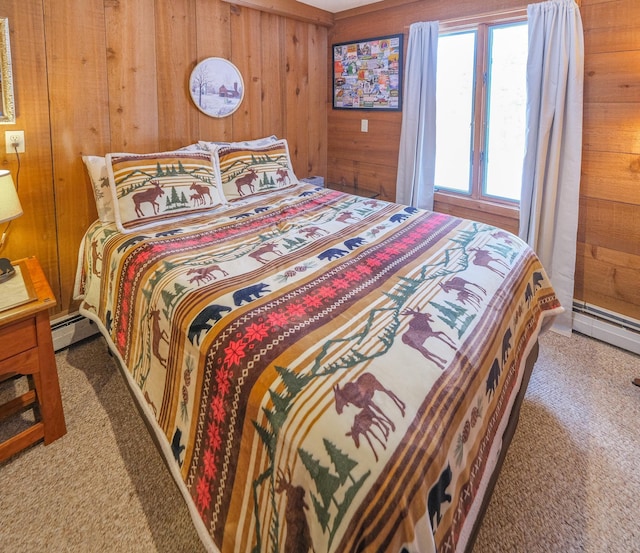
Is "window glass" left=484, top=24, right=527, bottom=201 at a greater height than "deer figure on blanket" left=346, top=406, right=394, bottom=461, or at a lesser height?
greater

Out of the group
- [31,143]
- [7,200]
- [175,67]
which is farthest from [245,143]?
[7,200]

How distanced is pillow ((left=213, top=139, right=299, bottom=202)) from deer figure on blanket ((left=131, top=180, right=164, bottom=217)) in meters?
0.47

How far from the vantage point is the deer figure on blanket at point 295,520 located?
0.84 meters

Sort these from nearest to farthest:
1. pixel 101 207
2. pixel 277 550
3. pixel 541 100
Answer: pixel 277 550
pixel 101 207
pixel 541 100

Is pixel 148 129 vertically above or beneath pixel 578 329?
above

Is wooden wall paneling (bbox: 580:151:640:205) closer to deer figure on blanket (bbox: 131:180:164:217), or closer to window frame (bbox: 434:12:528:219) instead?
window frame (bbox: 434:12:528:219)

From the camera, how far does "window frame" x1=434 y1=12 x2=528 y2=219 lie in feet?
9.00

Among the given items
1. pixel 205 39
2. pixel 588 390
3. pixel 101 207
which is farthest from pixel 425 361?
pixel 205 39

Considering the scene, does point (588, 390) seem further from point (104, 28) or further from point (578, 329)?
point (104, 28)

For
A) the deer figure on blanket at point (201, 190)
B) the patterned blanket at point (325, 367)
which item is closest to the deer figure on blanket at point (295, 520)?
the patterned blanket at point (325, 367)

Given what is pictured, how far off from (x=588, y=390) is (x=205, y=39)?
3.21m

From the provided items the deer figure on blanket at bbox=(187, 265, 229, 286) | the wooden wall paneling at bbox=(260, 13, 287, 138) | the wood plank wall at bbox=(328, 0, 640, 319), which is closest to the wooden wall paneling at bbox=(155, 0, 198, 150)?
the wooden wall paneling at bbox=(260, 13, 287, 138)

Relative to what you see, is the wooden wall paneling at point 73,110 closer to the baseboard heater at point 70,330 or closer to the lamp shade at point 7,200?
the baseboard heater at point 70,330

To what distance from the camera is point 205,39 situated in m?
2.80
